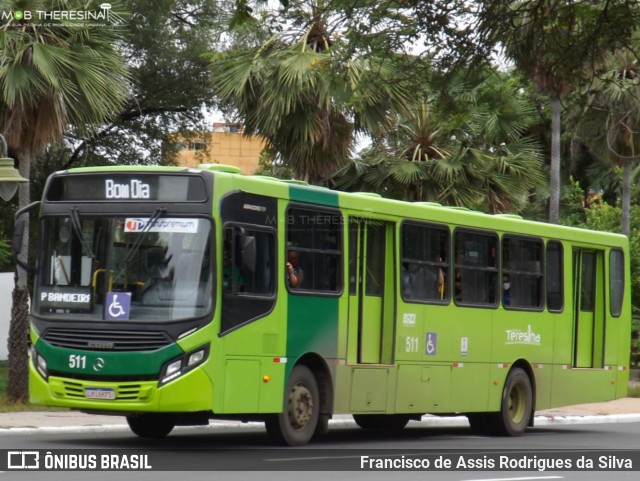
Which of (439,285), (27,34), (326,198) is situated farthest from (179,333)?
(27,34)

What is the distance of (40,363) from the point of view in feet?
48.5

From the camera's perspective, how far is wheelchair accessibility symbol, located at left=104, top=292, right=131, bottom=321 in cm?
1430

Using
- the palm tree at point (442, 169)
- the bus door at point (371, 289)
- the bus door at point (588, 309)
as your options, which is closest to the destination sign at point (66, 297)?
the bus door at point (371, 289)

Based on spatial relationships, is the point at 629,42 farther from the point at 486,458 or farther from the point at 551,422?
the point at 551,422

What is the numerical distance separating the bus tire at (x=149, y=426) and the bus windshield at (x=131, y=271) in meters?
1.89

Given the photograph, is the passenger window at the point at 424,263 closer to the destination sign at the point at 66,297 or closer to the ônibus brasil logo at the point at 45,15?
the destination sign at the point at 66,297

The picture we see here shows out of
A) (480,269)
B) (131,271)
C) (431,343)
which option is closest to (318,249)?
(131,271)

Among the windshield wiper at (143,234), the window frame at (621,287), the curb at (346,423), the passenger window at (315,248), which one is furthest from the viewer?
the window frame at (621,287)

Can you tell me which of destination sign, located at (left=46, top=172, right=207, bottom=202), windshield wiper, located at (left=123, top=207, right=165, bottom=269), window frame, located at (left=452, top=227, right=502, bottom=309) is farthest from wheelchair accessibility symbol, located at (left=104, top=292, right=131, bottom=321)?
window frame, located at (left=452, top=227, right=502, bottom=309)

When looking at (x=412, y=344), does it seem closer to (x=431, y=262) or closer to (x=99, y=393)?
(x=431, y=262)

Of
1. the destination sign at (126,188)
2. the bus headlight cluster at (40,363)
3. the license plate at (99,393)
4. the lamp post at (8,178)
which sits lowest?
the license plate at (99,393)

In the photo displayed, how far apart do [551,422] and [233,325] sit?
34.5 ft

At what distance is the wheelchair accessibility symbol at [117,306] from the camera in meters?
14.3

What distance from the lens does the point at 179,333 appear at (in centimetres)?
1412
